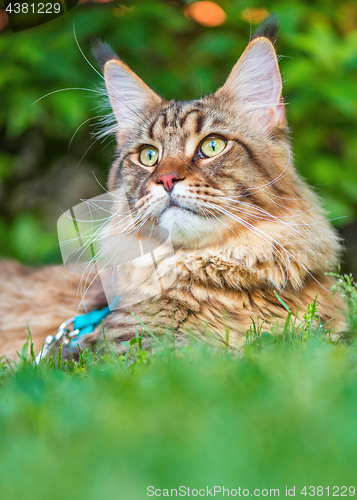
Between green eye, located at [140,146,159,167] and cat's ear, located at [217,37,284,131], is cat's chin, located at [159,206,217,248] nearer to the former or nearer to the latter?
green eye, located at [140,146,159,167]

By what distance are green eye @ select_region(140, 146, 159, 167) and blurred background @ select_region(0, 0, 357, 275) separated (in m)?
1.00

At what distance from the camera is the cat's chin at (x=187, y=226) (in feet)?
6.45

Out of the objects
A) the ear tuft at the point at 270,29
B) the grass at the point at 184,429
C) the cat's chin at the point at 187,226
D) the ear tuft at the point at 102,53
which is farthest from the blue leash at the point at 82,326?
the ear tuft at the point at 270,29

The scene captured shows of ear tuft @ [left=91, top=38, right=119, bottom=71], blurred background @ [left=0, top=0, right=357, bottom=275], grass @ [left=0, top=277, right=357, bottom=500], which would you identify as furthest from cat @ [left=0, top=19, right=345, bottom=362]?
blurred background @ [left=0, top=0, right=357, bottom=275]

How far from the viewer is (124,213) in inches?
87.2

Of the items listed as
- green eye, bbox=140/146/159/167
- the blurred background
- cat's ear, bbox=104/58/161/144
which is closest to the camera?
green eye, bbox=140/146/159/167

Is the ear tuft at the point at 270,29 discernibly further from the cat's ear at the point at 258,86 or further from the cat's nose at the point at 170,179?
the cat's nose at the point at 170,179

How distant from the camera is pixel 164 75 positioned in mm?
3840

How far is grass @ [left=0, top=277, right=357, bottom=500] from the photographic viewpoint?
839 millimetres

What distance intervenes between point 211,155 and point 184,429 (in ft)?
4.51

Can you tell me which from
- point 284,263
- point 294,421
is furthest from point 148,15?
point 294,421

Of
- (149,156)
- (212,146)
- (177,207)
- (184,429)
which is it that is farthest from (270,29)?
(184,429)

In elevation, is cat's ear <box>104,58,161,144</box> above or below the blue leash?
above

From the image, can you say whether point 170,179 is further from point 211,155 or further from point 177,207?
point 211,155
